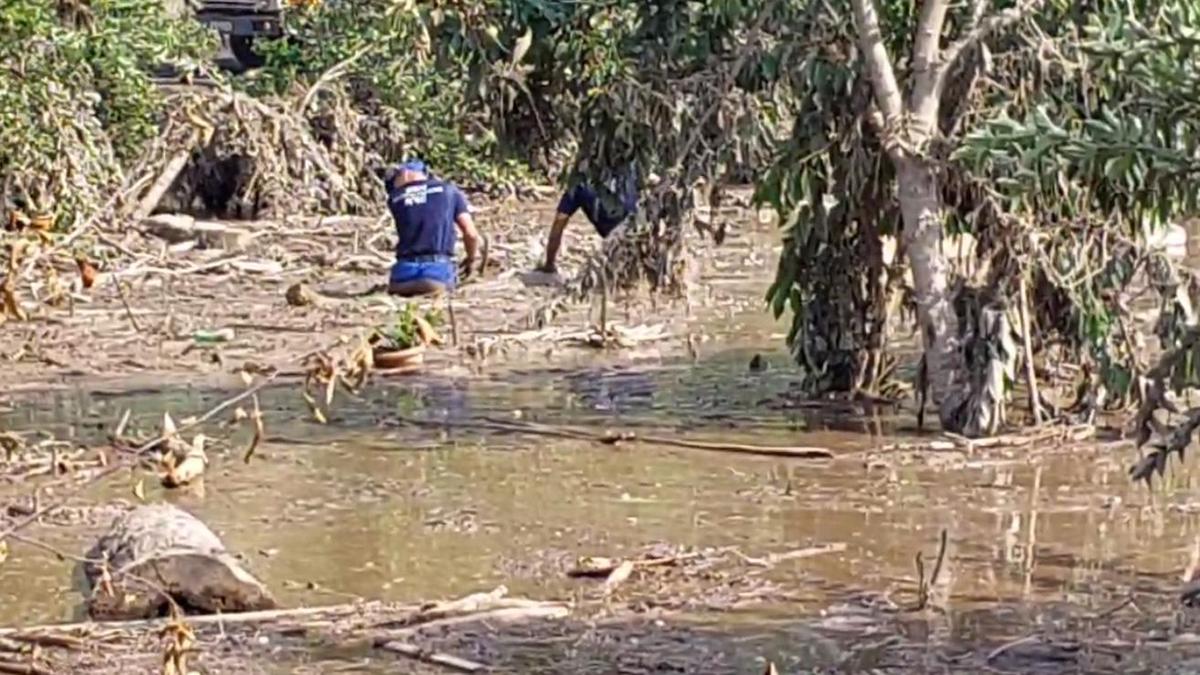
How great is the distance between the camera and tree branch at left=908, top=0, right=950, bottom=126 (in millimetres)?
11234

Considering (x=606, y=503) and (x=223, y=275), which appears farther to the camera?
(x=223, y=275)

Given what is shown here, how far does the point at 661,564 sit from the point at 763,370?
17.5 feet

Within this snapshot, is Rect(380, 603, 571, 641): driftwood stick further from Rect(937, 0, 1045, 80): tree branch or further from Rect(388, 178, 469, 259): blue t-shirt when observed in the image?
Rect(388, 178, 469, 259): blue t-shirt

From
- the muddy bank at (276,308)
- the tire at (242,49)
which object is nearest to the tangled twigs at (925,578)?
the muddy bank at (276,308)

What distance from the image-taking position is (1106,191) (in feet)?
32.1

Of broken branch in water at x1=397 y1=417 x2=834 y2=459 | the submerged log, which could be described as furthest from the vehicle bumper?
the submerged log

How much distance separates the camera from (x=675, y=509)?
33.0 feet

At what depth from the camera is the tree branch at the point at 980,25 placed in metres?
11.1

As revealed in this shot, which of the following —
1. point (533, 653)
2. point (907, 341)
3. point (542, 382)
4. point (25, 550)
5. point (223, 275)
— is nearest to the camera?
point (533, 653)

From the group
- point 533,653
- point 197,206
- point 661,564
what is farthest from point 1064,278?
point 197,206

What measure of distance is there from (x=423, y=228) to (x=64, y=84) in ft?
13.1

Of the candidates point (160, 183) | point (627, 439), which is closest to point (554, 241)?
point (160, 183)

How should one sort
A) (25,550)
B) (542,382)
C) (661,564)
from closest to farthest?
(661,564), (25,550), (542,382)

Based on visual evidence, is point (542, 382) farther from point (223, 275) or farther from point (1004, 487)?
point (223, 275)
